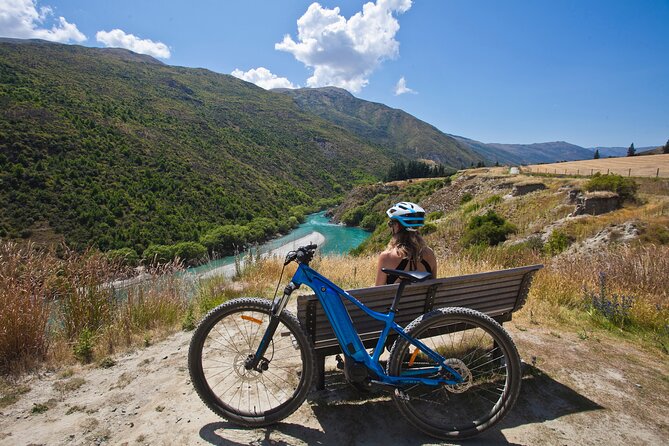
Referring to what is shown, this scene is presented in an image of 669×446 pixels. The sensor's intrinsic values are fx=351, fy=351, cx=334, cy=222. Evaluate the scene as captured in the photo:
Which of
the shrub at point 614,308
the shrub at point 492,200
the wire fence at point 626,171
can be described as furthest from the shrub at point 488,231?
the shrub at point 614,308

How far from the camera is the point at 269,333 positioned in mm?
2506

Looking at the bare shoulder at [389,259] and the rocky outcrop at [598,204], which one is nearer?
the bare shoulder at [389,259]

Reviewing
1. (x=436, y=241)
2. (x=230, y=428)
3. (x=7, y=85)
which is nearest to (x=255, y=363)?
(x=230, y=428)

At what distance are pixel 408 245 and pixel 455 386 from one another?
1.17 m

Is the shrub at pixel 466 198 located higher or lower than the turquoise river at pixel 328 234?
higher

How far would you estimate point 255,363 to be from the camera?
2.56 meters

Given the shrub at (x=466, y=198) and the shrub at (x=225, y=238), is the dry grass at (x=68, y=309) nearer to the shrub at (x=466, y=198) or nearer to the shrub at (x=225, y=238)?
the shrub at (x=225, y=238)

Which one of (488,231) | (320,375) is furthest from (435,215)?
(320,375)

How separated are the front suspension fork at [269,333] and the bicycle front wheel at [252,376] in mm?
28

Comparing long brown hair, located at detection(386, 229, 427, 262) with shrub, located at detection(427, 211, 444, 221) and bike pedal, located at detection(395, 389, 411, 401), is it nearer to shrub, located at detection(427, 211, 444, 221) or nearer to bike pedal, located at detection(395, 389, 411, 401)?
bike pedal, located at detection(395, 389, 411, 401)

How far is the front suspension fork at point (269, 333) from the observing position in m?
2.43

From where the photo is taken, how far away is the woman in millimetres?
3103

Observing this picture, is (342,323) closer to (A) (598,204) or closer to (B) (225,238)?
(A) (598,204)

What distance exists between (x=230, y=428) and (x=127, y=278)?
12.2 feet
